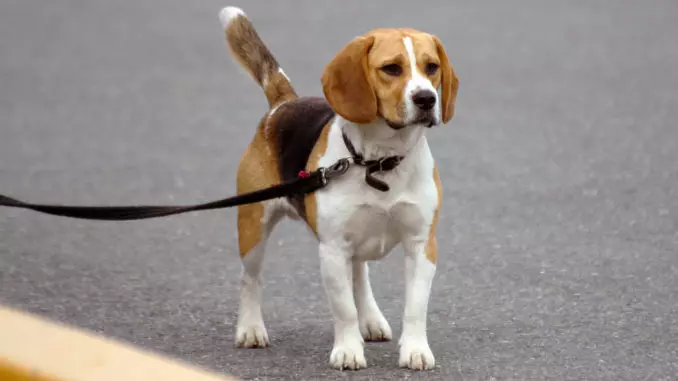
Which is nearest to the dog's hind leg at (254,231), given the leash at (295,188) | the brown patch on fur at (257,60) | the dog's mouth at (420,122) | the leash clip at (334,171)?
the brown patch on fur at (257,60)

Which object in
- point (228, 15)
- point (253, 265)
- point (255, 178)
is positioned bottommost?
point (253, 265)

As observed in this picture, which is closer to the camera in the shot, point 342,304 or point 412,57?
point 412,57

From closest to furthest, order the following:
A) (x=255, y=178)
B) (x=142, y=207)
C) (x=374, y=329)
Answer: (x=142, y=207) → (x=255, y=178) → (x=374, y=329)

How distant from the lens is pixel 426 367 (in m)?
6.45

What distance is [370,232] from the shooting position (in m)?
6.41

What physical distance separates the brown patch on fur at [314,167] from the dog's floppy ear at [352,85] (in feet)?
1.19

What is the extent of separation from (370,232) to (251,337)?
922 mm

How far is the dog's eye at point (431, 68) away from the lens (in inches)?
242

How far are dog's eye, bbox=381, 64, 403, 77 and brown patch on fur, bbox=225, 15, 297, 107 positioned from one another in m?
1.05

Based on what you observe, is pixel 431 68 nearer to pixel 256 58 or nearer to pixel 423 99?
pixel 423 99

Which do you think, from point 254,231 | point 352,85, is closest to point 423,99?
point 352,85

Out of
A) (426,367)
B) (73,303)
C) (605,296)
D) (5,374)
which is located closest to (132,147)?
(73,303)

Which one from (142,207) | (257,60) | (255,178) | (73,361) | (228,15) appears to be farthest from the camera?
(228,15)

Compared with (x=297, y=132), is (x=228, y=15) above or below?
above
